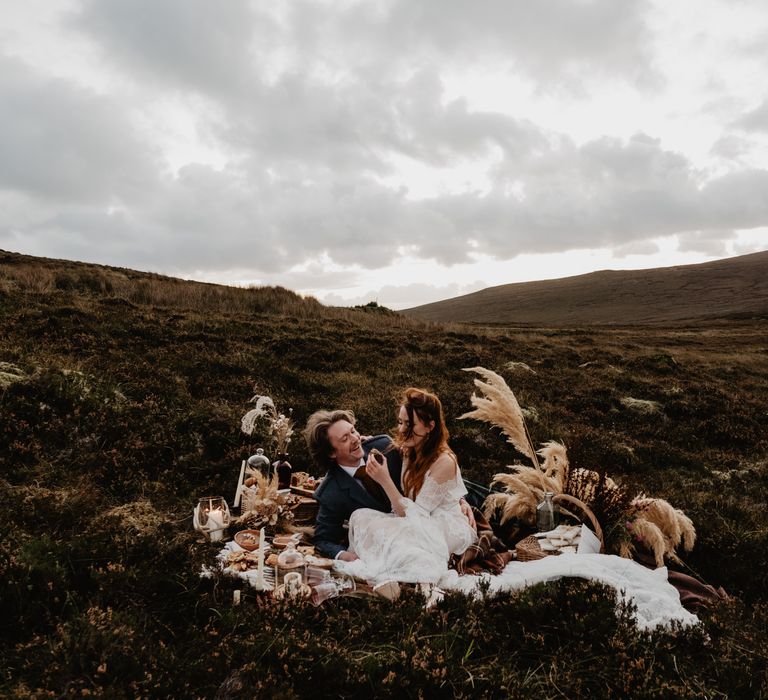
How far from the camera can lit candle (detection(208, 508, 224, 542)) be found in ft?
17.0

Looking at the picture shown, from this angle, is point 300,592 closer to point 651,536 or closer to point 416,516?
point 416,516

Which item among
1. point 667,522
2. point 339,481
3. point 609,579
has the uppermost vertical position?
point 339,481

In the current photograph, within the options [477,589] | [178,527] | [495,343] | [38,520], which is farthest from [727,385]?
[38,520]

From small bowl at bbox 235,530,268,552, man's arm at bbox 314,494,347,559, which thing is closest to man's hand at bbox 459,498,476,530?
man's arm at bbox 314,494,347,559

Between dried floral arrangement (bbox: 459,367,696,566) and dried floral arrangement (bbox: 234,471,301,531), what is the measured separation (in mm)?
2552

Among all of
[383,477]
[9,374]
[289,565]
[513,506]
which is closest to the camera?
[289,565]

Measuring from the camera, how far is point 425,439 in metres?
5.39

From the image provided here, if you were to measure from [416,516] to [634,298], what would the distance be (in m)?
100

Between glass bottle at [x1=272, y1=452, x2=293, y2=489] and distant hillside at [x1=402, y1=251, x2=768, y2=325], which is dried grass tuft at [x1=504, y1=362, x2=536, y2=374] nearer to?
glass bottle at [x1=272, y1=452, x2=293, y2=489]

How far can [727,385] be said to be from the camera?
1694 cm

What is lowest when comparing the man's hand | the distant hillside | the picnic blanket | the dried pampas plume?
the picnic blanket

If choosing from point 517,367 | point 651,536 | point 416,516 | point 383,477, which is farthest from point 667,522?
point 517,367

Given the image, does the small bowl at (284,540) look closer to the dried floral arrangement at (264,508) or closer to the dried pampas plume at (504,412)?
the dried floral arrangement at (264,508)

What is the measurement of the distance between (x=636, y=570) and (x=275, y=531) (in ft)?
13.0
